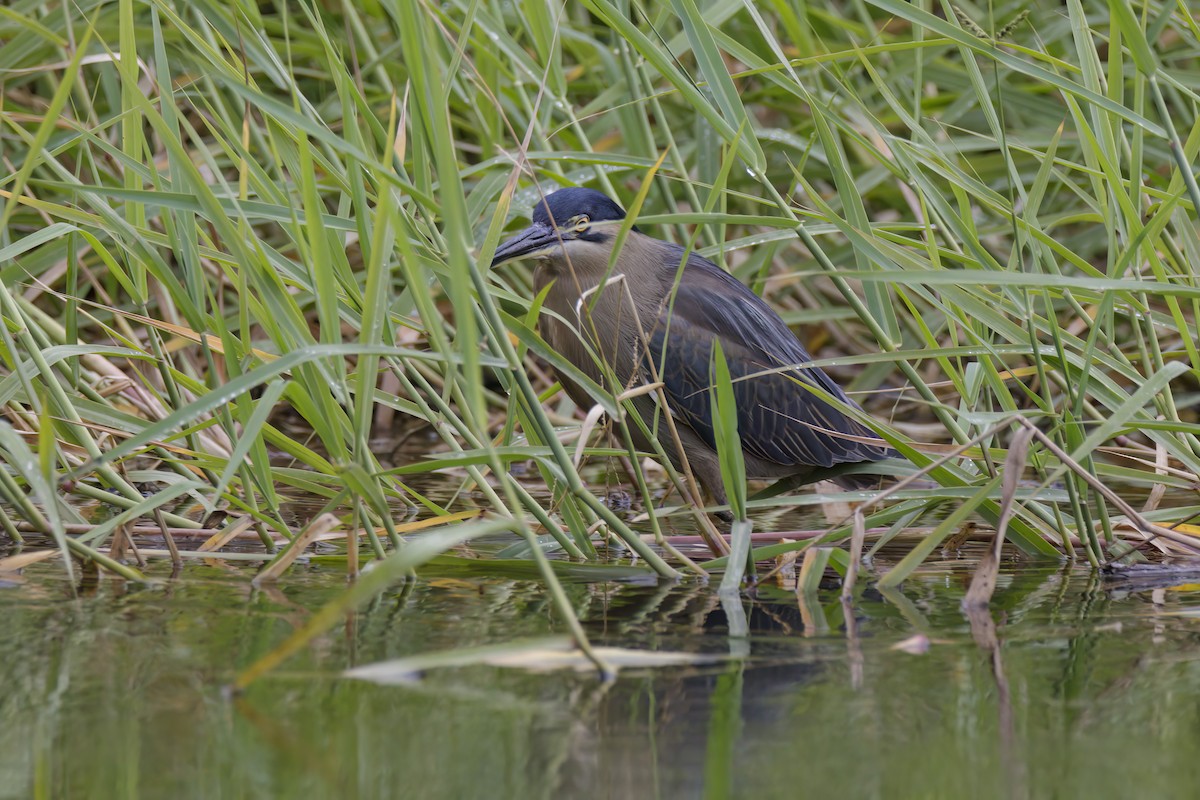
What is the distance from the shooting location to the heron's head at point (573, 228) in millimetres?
3863

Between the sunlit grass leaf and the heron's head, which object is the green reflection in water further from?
the heron's head

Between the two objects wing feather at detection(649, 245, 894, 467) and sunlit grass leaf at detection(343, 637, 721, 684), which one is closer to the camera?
sunlit grass leaf at detection(343, 637, 721, 684)

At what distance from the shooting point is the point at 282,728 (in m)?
1.92

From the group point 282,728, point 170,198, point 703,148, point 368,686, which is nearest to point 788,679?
point 368,686

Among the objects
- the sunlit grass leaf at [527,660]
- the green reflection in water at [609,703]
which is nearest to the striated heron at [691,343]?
the green reflection in water at [609,703]

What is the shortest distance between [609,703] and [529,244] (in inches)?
78.6

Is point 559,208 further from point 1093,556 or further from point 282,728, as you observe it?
point 282,728

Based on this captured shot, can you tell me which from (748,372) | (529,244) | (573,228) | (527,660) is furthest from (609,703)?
(748,372)

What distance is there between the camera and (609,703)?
2068 mm

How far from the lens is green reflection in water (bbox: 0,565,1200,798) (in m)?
1.77

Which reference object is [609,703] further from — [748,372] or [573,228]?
[748,372]

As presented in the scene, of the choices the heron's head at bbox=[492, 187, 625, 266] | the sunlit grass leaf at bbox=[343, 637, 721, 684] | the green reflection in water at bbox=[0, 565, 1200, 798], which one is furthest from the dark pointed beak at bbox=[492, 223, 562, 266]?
the sunlit grass leaf at bbox=[343, 637, 721, 684]

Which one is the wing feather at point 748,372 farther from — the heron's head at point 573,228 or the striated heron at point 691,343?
the heron's head at point 573,228

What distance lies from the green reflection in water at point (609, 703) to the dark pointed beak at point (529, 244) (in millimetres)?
1246
